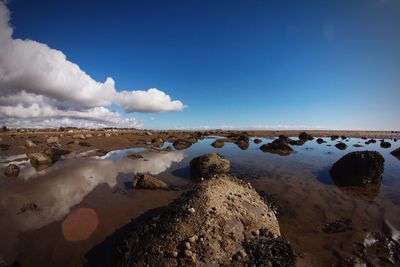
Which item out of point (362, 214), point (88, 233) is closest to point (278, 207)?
point (362, 214)

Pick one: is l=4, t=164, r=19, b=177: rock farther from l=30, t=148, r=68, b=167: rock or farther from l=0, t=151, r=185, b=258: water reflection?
l=30, t=148, r=68, b=167: rock

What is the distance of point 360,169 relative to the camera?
1455 centimetres

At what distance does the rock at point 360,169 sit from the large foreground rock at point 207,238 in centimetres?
1046

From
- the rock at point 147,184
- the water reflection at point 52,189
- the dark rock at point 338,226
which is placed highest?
the rock at point 147,184

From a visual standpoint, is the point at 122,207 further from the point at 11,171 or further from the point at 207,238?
the point at 11,171

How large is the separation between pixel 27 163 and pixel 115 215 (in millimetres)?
15795

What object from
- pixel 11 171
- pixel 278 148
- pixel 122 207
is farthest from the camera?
pixel 278 148

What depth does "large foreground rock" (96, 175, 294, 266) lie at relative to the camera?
503cm

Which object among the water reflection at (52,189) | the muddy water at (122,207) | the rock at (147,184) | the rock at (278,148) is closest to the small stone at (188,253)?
the muddy water at (122,207)

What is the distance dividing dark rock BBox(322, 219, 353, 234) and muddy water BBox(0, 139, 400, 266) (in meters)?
0.17

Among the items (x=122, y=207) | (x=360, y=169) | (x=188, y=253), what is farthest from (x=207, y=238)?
(x=360, y=169)

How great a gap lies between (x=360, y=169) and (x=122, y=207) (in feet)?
50.8

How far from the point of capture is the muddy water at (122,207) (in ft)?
22.5

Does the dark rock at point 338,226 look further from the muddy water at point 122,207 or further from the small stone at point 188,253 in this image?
the small stone at point 188,253
